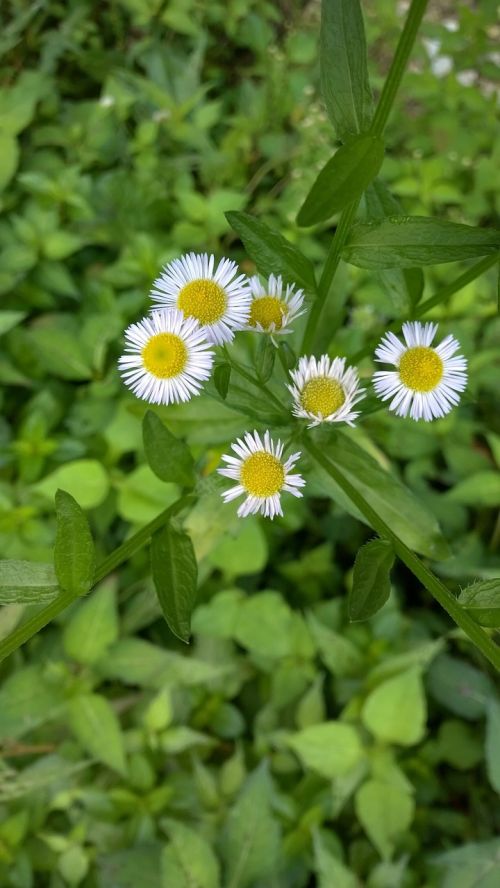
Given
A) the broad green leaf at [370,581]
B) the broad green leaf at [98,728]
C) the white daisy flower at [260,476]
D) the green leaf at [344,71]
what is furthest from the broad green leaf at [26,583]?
the broad green leaf at [98,728]

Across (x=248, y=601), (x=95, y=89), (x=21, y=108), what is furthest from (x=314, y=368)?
(x=95, y=89)

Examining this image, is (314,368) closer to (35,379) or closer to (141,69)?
(35,379)

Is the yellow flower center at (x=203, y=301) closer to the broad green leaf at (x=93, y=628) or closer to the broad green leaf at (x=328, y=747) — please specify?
the broad green leaf at (x=93, y=628)

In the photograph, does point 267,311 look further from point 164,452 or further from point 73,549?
point 73,549

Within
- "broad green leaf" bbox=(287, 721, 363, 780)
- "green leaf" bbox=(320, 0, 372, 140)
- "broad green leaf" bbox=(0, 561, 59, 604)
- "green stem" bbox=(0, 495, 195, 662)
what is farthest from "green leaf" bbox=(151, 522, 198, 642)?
"broad green leaf" bbox=(287, 721, 363, 780)

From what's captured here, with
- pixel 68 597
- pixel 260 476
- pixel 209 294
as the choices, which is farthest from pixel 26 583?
pixel 209 294

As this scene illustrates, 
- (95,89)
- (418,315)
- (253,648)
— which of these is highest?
(95,89)
